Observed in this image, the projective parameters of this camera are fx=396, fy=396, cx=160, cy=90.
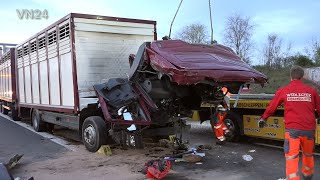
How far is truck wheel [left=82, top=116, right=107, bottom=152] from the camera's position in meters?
8.45

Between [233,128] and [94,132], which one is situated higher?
[94,132]

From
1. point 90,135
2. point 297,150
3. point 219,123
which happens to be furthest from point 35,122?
point 297,150

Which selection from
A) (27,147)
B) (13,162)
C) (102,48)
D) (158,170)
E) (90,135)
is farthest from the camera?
(27,147)

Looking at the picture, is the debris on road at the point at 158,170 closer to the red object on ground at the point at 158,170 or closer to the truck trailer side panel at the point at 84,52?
the red object on ground at the point at 158,170

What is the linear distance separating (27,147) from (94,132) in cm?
251

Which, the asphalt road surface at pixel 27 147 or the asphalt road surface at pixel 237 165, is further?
the asphalt road surface at pixel 27 147

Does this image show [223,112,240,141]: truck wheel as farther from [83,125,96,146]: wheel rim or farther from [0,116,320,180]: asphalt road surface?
[83,125,96,146]: wheel rim

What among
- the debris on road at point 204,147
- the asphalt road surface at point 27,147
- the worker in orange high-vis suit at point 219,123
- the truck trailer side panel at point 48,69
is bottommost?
the asphalt road surface at point 27,147

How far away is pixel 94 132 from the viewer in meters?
8.55

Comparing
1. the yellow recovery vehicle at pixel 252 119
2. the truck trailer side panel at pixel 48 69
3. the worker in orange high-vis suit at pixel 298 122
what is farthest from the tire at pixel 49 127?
the worker in orange high-vis suit at pixel 298 122

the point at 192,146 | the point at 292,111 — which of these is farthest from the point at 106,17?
the point at 292,111

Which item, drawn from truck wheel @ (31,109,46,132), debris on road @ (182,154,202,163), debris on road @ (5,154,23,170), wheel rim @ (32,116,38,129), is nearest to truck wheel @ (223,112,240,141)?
debris on road @ (182,154,202,163)

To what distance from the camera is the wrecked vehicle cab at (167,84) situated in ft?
21.9

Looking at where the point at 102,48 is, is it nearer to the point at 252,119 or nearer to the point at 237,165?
the point at 252,119
